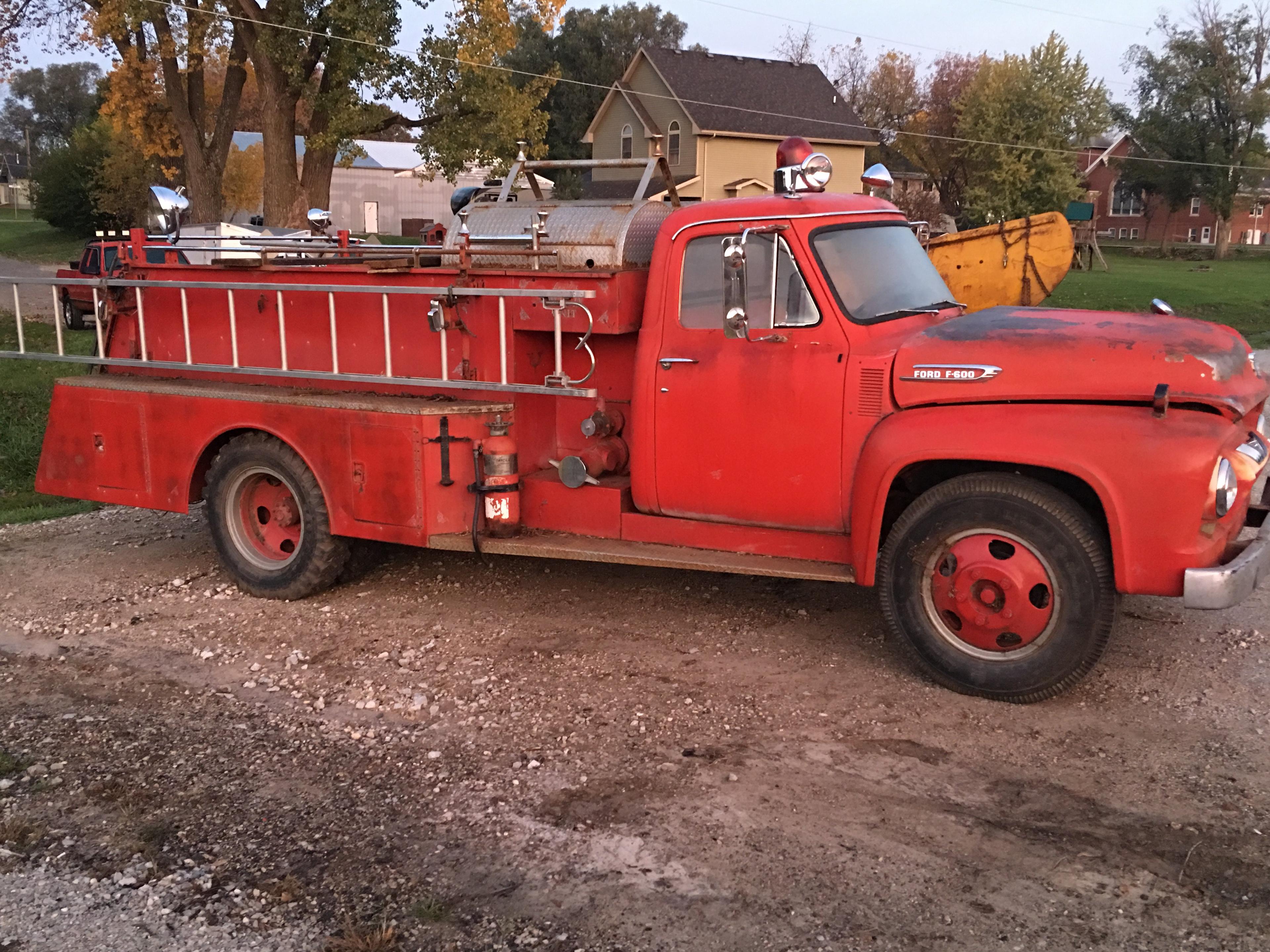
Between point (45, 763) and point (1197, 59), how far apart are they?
68.7 meters

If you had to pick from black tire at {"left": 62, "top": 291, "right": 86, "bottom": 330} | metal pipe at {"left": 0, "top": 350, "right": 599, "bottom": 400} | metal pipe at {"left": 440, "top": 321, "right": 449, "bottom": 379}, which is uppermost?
metal pipe at {"left": 440, "top": 321, "right": 449, "bottom": 379}

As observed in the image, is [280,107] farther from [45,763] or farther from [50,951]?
[50,951]

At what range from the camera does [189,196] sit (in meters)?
26.0

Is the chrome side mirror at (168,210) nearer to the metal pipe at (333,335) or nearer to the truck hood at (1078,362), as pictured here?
the metal pipe at (333,335)

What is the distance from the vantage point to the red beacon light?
233 inches

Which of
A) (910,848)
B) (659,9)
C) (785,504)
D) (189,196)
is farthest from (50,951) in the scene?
(659,9)

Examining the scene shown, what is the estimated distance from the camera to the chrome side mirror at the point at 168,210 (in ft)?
26.8

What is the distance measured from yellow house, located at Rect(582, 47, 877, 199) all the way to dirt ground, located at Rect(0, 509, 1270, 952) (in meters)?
33.4

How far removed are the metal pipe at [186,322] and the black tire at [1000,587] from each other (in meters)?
4.62

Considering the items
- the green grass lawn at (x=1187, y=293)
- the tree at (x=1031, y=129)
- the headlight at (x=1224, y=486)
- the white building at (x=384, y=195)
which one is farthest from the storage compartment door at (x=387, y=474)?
the white building at (x=384, y=195)

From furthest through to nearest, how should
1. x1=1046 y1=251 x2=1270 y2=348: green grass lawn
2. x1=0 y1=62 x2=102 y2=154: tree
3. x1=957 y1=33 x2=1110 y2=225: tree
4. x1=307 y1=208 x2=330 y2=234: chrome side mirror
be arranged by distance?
x1=0 y1=62 x2=102 y2=154: tree
x1=957 y1=33 x2=1110 y2=225: tree
x1=1046 y1=251 x2=1270 y2=348: green grass lawn
x1=307 y1=208 x2=330 y2=234: chrome side mirror

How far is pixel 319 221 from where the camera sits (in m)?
9.11

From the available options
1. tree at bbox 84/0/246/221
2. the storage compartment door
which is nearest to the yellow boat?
the storage compartment door

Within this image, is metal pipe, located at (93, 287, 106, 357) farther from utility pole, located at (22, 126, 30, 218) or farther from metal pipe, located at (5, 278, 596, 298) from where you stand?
utility pole, located at (22, 126, 30, 218)
